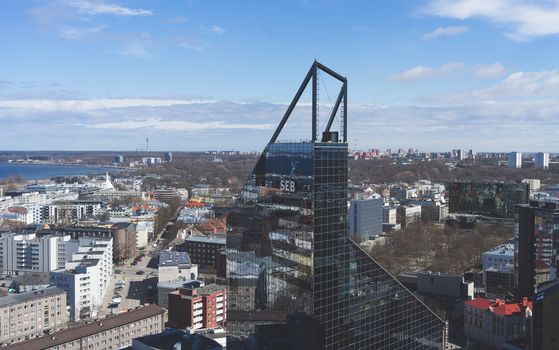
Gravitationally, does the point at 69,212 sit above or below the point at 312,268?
below

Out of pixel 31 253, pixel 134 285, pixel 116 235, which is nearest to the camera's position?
pixel 134 285

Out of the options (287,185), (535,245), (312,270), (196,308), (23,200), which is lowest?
(196,308)

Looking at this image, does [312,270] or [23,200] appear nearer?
[312,270]

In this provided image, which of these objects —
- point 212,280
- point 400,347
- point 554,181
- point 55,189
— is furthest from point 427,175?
point 400,347

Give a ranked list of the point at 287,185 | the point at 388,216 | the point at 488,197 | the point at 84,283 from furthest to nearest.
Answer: the point at 388,216 < the point at 488,197 < the point at 84,283 < the point at 287,185

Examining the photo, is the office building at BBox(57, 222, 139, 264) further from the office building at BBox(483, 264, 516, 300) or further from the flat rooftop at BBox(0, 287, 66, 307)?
the office building at BBox(483, 264, 516, 300)

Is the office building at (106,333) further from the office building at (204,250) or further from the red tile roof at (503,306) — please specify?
the office building at (204,250)

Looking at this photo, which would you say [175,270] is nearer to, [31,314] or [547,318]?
[31,314]

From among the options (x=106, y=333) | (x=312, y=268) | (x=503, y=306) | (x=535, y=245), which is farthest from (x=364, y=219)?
(x=312, y=268)
